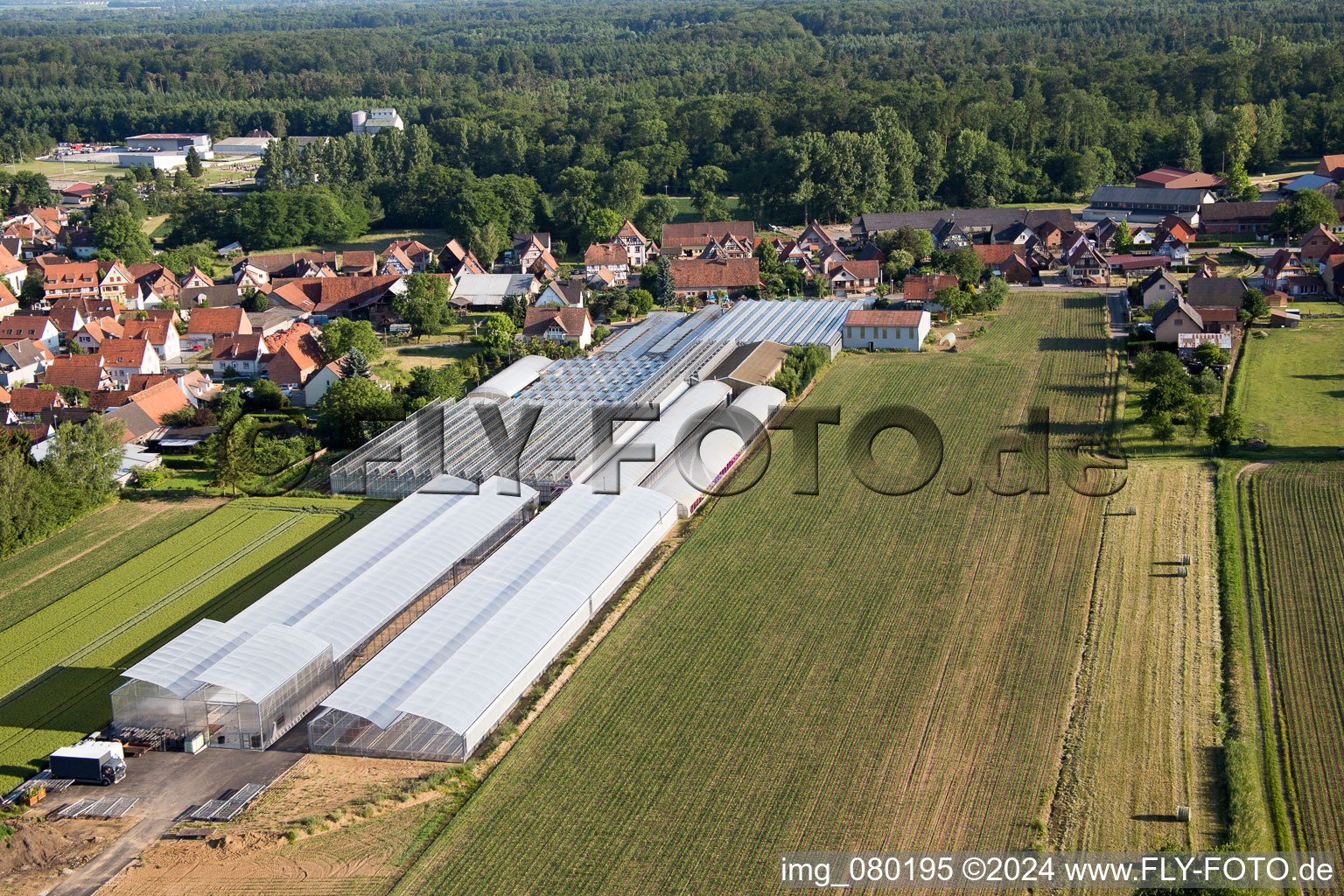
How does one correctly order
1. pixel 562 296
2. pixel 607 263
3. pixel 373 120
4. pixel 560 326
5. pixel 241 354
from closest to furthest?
pixel 241 354
pixel 560 326
pixel 562 296
pixel 607 263
pixel 373 120

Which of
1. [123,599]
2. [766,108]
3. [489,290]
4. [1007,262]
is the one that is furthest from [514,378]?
[766,108]

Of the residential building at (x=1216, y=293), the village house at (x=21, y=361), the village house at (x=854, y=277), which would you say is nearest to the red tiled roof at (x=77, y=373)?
the village house at (x=21, y=361)

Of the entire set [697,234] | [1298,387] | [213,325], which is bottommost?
[1298,387]

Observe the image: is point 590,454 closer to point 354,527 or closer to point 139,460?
point 354,527

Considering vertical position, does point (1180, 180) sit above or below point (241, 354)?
above

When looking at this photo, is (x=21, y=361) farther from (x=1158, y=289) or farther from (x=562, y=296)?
(x=1158, y=289)

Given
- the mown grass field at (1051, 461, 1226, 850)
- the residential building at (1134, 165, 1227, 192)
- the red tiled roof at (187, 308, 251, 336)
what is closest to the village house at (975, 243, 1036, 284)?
the residential building at (1134, 165, 1227, 192)

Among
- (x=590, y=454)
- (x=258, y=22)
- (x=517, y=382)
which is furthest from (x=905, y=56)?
(x=258, y=22)
